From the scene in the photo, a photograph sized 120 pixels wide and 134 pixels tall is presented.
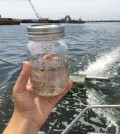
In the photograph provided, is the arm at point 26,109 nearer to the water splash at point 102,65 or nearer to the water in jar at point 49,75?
the water in jar at point 49,75

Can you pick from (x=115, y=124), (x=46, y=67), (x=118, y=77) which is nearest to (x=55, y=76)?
(x=46, y=67)

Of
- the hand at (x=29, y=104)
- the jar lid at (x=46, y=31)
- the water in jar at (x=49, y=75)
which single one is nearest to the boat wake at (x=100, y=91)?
the hand at (x=29, y=104)

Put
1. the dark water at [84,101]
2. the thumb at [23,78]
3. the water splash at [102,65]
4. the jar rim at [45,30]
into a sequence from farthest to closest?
the water splash at [102,65] < the dark water at [84,101] < the thumb at [23,78] < the jar rim at [45,30]

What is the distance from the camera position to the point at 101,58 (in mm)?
21047

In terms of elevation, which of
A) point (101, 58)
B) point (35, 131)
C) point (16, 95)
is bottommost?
point (101, 58)

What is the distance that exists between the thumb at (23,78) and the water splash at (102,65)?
14687mm

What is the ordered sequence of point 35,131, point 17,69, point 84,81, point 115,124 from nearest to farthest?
1. point 35,131
2. point 115,124
3. point 84,81
4. point 17,69

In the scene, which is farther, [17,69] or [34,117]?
[17,69]

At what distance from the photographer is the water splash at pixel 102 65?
1681cm

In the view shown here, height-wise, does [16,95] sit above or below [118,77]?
above

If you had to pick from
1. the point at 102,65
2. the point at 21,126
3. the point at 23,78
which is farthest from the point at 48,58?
the point at 102,65

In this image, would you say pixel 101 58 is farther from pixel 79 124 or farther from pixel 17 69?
pixel 79 124

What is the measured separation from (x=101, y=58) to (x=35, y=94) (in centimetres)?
1943

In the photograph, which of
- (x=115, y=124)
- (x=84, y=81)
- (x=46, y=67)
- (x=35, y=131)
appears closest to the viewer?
(x=46, y=67)
